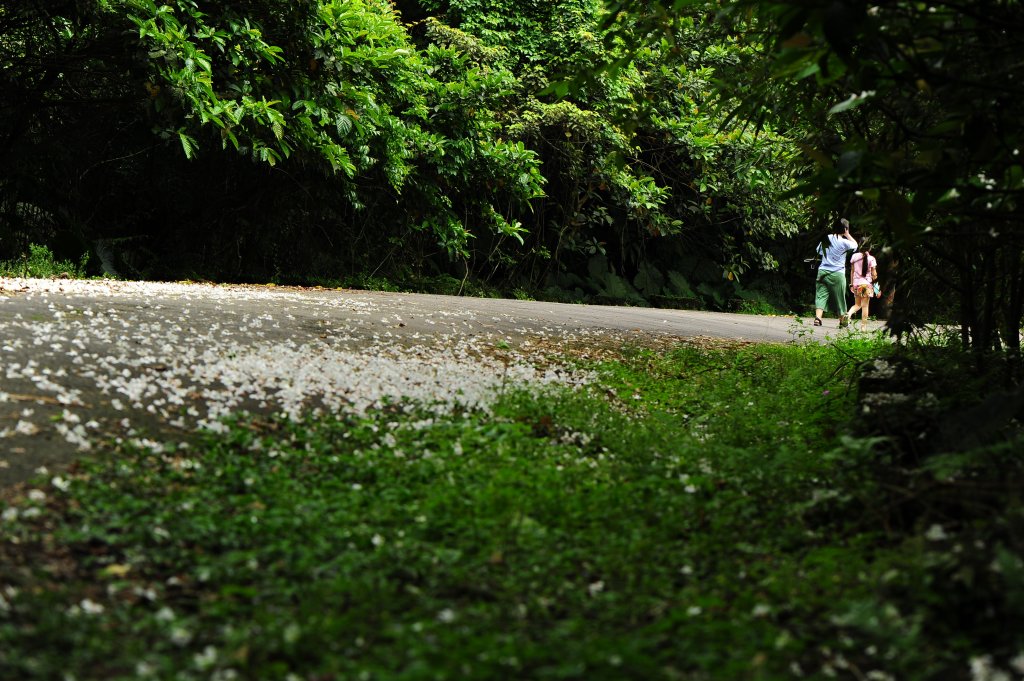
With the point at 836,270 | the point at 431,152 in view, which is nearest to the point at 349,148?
the point at 431,152

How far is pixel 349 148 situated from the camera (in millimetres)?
13438

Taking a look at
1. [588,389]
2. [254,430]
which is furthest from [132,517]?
[588,389]

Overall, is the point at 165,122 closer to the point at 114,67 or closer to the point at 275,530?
the point at 114,67

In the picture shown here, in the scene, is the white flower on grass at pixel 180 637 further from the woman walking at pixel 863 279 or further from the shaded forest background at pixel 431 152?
the woman walking at pixel 863 279

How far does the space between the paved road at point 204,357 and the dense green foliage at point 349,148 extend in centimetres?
291

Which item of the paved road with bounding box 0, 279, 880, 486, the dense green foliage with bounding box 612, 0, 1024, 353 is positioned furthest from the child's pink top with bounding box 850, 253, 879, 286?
the dense green foliage with bounding box 612, 0, 1024, 353

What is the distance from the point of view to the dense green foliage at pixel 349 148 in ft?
38.4

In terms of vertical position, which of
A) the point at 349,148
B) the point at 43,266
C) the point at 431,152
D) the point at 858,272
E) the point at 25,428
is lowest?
the point at 25,428

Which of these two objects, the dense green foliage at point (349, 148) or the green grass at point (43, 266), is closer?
the green grass at point (43, 266)

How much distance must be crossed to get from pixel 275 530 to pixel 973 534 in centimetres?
224

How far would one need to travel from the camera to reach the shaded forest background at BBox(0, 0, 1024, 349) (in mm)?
6102

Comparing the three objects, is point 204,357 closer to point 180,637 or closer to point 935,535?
point 180,637

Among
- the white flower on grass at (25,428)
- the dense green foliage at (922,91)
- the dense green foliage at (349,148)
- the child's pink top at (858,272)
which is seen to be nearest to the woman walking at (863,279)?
the child's pink top at (858,272)

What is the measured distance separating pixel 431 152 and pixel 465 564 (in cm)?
1246
